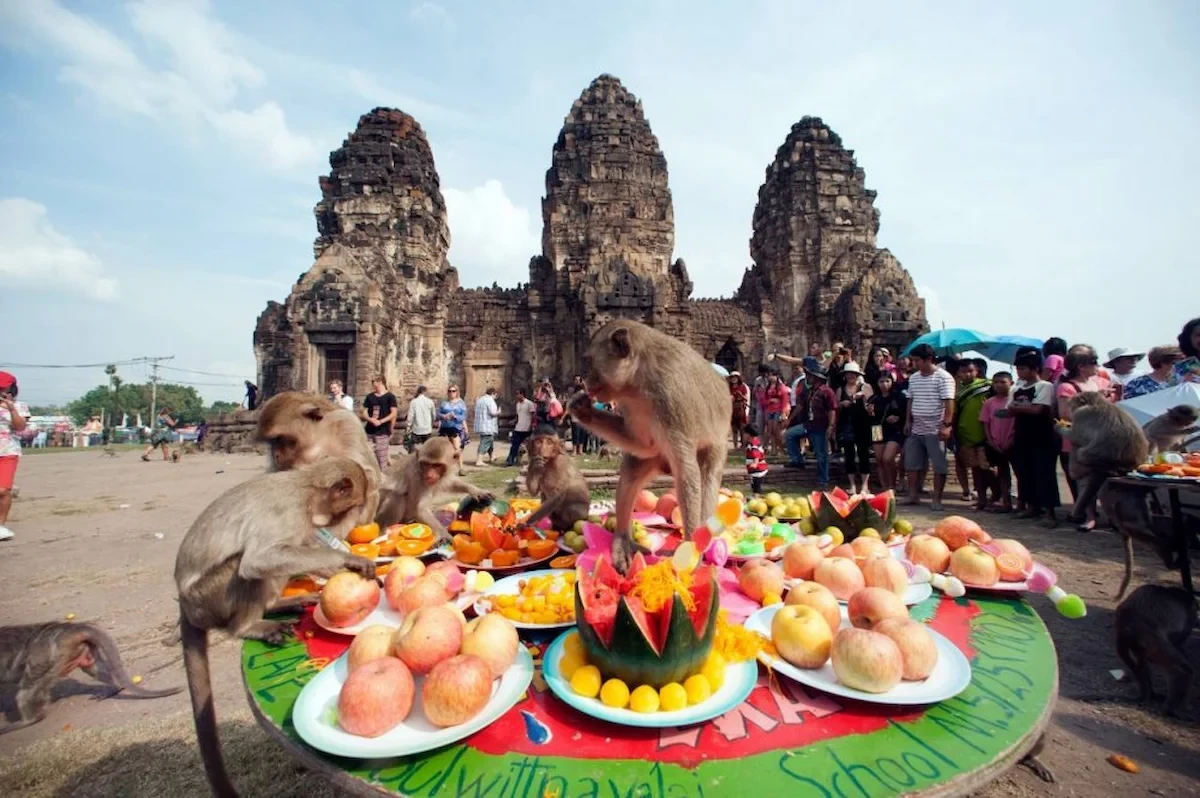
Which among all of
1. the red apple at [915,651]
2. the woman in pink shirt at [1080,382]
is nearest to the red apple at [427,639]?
the red apple at [915,651]

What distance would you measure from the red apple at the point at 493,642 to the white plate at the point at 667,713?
4.3 inches

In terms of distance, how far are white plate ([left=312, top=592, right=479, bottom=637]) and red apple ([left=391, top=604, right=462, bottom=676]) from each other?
28cm

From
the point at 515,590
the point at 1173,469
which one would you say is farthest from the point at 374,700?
the point at 1173,469

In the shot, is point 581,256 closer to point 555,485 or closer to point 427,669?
point 555,485

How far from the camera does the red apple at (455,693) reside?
132 cm

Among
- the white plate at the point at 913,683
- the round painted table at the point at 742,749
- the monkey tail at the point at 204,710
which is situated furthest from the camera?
the monkey tail at the point at 204,710

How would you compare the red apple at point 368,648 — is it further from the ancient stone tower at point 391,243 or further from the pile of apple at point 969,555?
the ancient stone tower at point 391,243

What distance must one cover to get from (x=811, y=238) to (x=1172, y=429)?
68.6 feet

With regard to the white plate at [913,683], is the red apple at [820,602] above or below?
above

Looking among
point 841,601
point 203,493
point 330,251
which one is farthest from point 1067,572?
point 330,251

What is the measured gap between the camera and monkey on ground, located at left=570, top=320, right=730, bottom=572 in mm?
2428

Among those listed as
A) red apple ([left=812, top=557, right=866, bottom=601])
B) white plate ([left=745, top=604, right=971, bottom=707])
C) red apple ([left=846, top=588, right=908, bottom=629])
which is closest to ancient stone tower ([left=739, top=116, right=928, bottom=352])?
red apple ([left=812, top=557, right=866, bottom=601])

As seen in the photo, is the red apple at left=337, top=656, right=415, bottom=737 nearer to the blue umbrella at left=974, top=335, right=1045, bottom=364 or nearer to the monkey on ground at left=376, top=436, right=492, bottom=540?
the monkey on ground at left=376, top=436, right=492, bottom=540

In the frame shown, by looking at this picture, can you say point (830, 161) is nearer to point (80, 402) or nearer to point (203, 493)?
point (203, 493)
